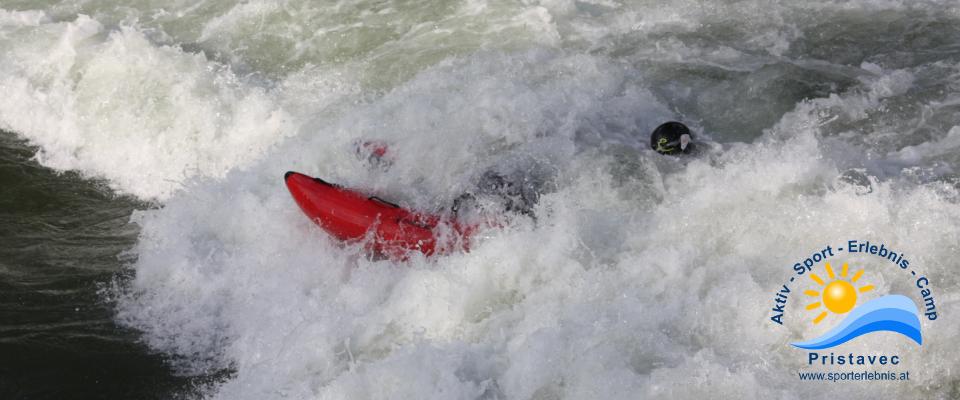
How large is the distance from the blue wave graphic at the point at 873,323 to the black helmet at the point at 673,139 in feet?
5.82

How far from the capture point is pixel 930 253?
4.64m

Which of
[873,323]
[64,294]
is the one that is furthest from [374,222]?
[873,323]

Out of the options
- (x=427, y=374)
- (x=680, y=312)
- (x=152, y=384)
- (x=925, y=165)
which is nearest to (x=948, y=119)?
(x=925, y=165)

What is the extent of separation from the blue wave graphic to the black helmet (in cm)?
177

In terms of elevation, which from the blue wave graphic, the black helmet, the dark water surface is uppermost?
the black helmet

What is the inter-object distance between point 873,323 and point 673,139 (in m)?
1.92

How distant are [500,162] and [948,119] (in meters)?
3.38

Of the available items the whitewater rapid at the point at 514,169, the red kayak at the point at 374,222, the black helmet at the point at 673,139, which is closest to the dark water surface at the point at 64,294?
the whitewater rapid at the point at 514,169

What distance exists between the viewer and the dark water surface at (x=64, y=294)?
469cm

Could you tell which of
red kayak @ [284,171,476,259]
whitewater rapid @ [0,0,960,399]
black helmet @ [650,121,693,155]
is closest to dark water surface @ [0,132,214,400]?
whitewater rapid @ [0,0,960,399]

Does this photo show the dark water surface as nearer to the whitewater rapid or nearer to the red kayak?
the whitewater rapid

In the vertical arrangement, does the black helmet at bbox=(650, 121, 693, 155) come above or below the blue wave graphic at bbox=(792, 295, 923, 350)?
above

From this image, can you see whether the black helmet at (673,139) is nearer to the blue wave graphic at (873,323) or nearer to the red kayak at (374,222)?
the red kayak at (374,222)

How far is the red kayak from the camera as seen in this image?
5.29 meters
